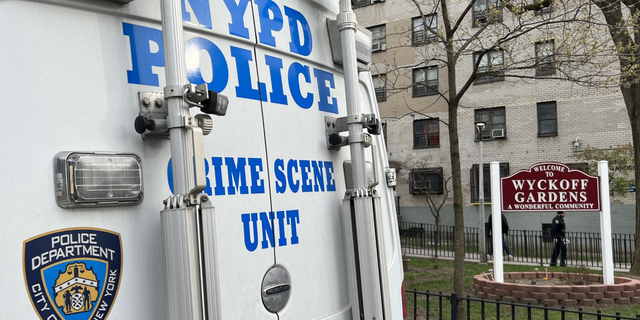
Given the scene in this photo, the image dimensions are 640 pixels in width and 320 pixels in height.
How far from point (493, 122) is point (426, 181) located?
4.37 m

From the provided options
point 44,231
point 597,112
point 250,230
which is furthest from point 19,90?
point 597,112

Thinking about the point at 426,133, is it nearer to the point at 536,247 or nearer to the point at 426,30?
the point at 536,247

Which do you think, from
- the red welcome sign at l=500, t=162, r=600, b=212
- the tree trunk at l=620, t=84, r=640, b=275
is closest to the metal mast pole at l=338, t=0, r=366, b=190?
the red welcome sign at l=500, t=162, r=600, b=212

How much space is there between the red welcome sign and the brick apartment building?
11778 millimetres

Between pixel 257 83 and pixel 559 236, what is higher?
pixel 257 83

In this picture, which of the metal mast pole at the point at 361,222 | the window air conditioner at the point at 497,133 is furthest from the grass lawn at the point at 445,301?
the window air conditioner at the point at 497,133

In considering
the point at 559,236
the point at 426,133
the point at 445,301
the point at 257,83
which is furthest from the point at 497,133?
the point at 257,83

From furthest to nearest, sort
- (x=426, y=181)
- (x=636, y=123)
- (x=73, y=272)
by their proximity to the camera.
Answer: (x=426, y=181) → (x=636, y=123) → (x=73, y=272)

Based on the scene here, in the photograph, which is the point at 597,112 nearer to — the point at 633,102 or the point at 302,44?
the point at 633,102

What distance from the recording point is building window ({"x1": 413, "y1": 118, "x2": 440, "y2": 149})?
3050 cm

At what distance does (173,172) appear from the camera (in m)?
1.83

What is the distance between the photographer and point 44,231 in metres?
1.64

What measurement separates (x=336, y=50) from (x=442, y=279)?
12154mm

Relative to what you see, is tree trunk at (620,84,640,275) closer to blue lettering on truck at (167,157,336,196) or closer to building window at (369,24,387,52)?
blue lettering on truck at (167,157,336,196)
